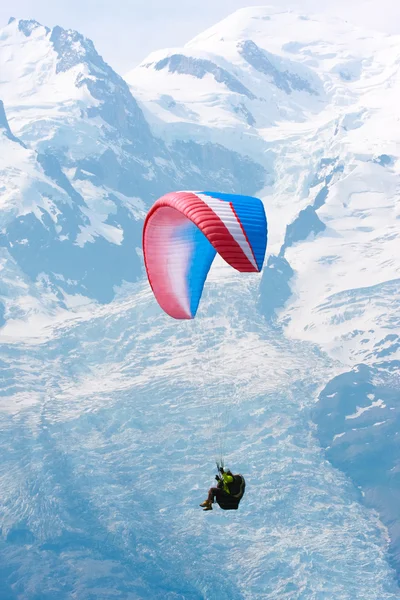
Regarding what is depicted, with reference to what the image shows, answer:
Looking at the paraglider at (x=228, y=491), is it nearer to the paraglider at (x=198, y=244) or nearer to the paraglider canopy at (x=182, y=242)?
the paraglider at (x=198, y=244)

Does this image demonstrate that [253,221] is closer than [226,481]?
No

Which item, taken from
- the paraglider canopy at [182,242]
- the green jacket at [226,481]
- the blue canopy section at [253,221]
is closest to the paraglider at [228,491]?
the green jacket at [226,481]

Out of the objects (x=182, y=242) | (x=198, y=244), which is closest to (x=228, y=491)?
(x=198, y=244)

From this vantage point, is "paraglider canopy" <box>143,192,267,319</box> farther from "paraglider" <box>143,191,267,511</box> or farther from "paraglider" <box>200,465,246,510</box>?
"paraglider" <box>200,465,246,510</box>

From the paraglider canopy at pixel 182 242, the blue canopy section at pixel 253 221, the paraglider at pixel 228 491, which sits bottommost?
the paraglider at pixel 228 491

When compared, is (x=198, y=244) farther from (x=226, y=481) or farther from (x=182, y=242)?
(x=226, y=481)

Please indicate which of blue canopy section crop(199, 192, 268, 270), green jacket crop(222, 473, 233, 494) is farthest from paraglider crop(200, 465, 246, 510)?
blue canopy section crop(199, 192, 268, 270)

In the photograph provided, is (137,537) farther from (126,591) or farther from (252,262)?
(252,262)

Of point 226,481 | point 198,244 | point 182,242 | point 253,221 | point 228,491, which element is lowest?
point 228,491

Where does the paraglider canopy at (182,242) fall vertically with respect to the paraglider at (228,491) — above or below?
above
